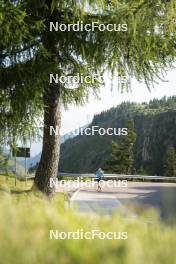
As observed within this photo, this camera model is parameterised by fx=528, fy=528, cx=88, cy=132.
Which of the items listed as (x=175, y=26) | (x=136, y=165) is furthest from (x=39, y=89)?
(x=136, y=165)

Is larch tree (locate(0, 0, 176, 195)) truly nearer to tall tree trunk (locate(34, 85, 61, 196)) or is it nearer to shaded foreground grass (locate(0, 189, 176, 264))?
tall tree trunk (locate(34, 85, 61, 196))

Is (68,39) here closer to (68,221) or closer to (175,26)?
(175,26)

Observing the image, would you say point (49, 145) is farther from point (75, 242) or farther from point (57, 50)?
point (75, 242)

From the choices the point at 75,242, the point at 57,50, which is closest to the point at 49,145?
the point at 57,50

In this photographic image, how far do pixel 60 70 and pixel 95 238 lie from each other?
11451 millimetres

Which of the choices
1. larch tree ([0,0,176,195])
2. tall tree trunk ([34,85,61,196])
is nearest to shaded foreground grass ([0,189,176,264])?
larch tree ([0,0,176,195])

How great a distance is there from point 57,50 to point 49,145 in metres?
2.57

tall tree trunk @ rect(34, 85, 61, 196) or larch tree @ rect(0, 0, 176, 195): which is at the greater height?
larch tree @ rect(0, 0, 176, 195)

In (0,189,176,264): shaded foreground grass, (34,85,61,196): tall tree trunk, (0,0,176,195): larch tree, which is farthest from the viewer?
(34,85,61,196): tall tree trunk

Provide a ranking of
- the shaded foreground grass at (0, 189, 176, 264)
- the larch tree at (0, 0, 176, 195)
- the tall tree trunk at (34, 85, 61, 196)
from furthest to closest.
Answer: the tall tree trunk at (34, 85, 61, 196), the larch tree at (0, 0, 176, 195), the shaded foreground grass at (0, 189, 176, 264)

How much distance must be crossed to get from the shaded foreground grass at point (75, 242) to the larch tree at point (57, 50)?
9228mm

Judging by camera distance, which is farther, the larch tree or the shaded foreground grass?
the larch tree

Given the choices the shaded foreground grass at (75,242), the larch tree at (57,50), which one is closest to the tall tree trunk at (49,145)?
the larch tree at (57,50)

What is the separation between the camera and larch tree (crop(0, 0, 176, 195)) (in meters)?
12.6
